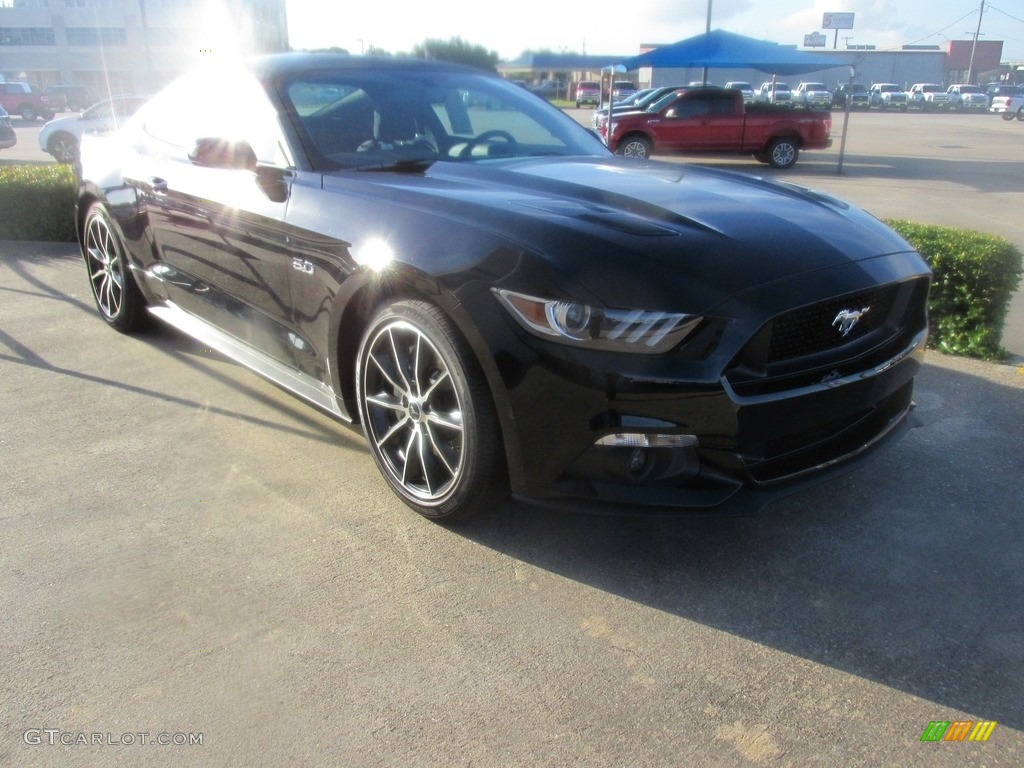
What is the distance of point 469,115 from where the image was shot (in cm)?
409

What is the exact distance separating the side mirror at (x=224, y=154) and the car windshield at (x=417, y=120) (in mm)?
238

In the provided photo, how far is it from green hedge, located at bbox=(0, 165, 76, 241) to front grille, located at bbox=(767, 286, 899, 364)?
312 inches

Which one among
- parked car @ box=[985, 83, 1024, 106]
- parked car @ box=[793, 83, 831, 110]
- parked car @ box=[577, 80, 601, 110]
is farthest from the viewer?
parked car @ box=[985, 83, 1024, 106]

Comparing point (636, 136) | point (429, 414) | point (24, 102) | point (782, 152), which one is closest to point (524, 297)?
point (429, 414)

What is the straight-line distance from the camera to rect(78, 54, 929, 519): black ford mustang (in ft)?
7.97

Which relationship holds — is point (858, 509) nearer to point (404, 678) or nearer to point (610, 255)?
point (610, 255)

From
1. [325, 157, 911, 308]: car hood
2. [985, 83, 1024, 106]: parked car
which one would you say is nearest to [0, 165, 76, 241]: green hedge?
[325, 157, 911, 308]: car hood

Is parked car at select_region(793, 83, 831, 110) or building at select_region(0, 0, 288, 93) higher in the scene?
building at select_region(0, 0, 288, 93)

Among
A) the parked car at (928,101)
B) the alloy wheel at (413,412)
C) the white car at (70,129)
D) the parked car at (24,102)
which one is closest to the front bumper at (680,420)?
the alloy wheel at (413,412)

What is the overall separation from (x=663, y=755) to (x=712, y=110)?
17.5m

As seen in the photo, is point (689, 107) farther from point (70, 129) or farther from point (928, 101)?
point (928, 101)

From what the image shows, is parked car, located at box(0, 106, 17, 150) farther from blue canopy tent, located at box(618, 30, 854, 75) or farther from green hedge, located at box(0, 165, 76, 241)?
blue canopy tent, located at box(618, 30, 854, 75)

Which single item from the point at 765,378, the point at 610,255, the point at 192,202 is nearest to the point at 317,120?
the point at 192,202

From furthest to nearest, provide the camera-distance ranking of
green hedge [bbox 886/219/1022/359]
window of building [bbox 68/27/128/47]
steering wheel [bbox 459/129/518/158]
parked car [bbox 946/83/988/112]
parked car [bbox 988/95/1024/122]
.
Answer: window of building [bbox 68/27/128/47]
parked car [bbox 946/83/988/112]
parked car [bbox 988/95/1024/122]
green hedge [bbox 886/219/1022/359]
steering wheel [bbox 459/129/518/158]
